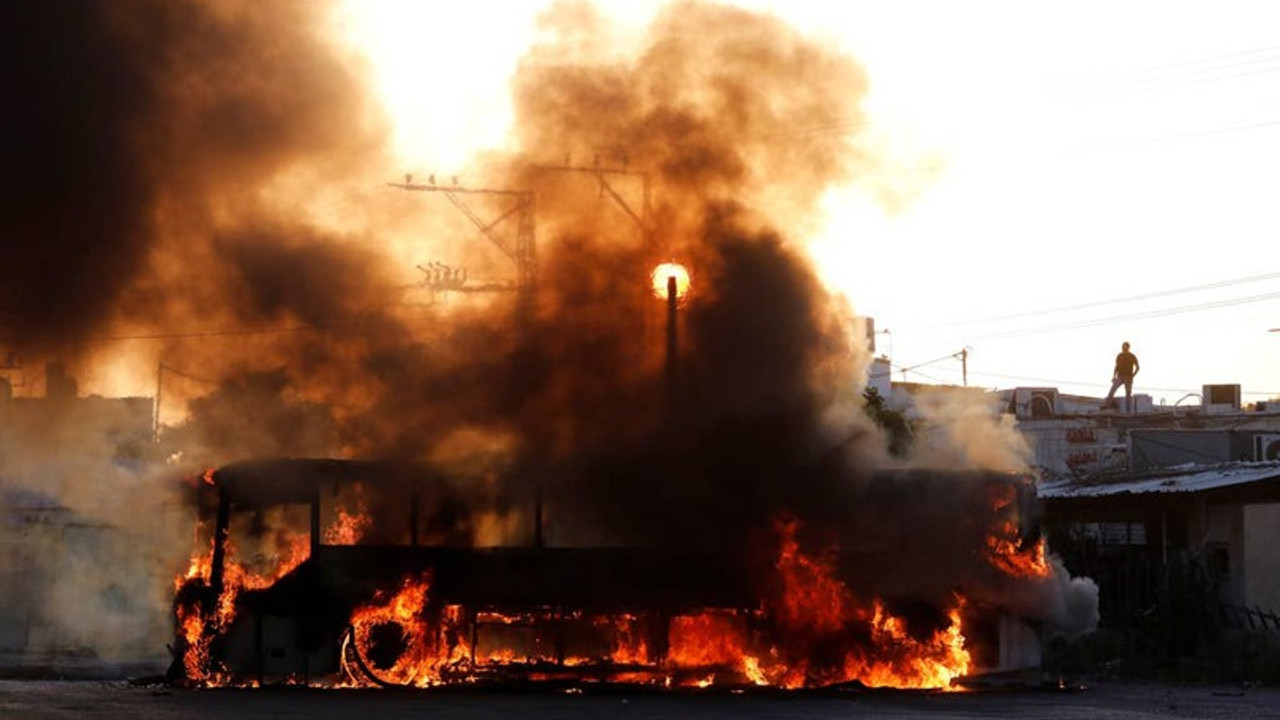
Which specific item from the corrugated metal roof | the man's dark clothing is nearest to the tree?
the corrugated metal roof

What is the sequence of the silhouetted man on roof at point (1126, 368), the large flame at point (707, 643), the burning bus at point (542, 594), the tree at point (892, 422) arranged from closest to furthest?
1. the burning bus at point (542, 594)
2. the large flame at point (707, 643)
3. the tree at point (892, 422)
4. the silhouetted man on roof at point (1126, 368)

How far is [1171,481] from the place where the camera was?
1454 inches

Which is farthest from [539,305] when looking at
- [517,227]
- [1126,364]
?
[1126,364]

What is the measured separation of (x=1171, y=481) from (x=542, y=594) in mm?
17011

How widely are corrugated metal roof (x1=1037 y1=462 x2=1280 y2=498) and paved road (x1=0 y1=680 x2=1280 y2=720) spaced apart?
871 centimetres

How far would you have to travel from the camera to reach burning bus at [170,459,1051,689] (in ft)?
82.8

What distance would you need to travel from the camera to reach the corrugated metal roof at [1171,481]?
3472 cm

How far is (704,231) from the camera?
29250 mm

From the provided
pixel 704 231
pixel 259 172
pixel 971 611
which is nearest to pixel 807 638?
pixel 971 611

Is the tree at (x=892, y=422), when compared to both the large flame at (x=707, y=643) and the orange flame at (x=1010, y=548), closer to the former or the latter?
the orange flame at (x=1010, y=548)

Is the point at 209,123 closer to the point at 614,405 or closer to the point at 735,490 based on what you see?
the point at 614,405

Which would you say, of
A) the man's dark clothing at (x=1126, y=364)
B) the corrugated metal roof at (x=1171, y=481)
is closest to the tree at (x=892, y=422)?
the corrugated metal roof at (x=1171, y=481)

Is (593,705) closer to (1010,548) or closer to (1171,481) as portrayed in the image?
(1010,548)

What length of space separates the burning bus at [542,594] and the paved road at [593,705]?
35.0 inches
